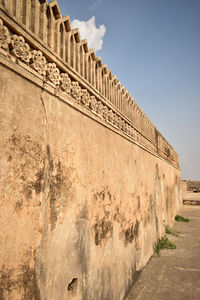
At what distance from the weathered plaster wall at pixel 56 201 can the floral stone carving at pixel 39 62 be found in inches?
4.3

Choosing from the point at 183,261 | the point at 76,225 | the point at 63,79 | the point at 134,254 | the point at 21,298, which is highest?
the point at 63,79

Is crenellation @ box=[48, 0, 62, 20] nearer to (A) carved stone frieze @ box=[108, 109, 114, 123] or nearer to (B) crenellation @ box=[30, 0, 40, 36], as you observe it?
(B) crenellation @ box=[30, 0, 40, 36]

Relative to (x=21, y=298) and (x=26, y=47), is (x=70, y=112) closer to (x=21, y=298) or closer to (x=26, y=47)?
(x=26, y=47)

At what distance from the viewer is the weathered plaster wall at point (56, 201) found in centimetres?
113

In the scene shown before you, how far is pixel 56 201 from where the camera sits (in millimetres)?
1461

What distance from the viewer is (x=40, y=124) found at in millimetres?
1377

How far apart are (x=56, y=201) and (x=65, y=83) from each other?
89 centimetres

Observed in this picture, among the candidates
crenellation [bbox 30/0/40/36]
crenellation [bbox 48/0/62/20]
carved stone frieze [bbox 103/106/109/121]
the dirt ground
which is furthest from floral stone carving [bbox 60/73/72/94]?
the dirt ground

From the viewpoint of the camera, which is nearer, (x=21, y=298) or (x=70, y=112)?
(x=21, y=298)

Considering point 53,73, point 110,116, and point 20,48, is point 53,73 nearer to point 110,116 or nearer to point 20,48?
point 20,48

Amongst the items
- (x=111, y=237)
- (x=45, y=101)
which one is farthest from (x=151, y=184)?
(x=45, y=101)

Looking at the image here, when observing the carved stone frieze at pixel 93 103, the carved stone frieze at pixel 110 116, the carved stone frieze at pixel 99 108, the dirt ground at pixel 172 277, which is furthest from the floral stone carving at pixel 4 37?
the dirt ground at pixel 172 277

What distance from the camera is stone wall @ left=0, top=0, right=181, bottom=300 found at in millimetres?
1145

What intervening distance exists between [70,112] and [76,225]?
870mm
